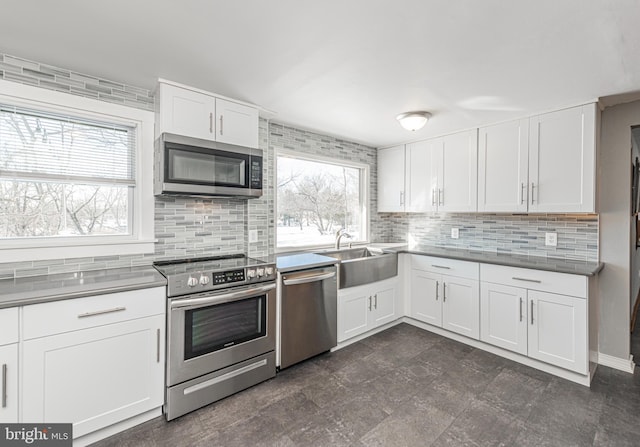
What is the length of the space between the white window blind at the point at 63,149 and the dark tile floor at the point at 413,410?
69.2 inches

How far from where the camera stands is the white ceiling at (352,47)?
4.72ft

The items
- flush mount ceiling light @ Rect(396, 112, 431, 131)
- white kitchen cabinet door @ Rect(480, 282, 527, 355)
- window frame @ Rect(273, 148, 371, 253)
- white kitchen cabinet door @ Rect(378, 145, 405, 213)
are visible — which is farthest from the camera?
white kitchen cabinet door @ Rect(378, 145, 405, 213)

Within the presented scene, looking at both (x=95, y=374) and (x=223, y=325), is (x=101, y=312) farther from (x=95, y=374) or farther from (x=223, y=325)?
(x=223, y=325)

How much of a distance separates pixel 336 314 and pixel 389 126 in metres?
2.06

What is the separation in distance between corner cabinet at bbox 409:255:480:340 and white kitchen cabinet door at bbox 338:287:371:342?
69cm

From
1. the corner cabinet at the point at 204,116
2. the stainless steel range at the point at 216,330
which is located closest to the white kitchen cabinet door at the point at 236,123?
the corner cabinet at the point at 204,116

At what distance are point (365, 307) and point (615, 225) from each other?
2326mm

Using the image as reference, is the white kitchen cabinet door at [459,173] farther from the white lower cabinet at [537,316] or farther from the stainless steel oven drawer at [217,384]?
the stainless steel oven drawer at [217,384]

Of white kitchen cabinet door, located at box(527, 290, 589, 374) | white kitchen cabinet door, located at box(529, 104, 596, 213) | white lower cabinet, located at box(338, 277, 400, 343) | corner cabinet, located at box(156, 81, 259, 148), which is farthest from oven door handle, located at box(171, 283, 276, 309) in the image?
white kitchen cabinet door, located at box(529, 104, 596, 213)

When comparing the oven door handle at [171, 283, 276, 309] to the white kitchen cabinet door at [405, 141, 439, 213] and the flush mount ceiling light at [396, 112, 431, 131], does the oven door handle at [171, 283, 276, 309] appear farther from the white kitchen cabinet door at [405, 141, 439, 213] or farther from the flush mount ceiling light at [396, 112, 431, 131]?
the white kitchen cabinet door at [405, 141, 439, 213]

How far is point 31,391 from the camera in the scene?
1.54m

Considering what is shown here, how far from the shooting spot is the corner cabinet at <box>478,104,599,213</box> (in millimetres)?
2531

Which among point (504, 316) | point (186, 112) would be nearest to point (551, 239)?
point (504, 316)

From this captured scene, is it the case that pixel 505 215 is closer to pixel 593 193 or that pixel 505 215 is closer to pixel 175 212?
pixel 593 193
